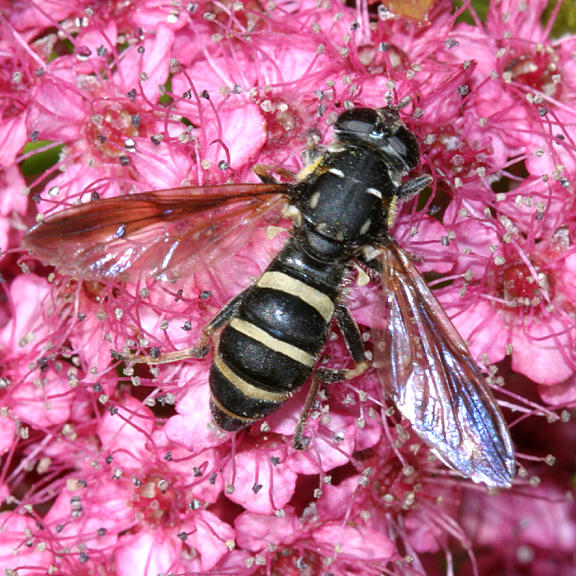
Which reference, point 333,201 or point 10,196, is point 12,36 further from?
point 333,201

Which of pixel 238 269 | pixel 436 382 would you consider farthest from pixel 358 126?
pixel 436 382

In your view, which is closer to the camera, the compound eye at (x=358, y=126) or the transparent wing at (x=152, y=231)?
the transparent wing at (x=152, y=231)

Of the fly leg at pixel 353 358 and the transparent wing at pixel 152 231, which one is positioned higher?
the transparent wing at pixel 152 231

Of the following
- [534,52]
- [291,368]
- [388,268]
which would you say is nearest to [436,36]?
[534,52]

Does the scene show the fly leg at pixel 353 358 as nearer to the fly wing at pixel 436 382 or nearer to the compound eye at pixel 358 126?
the fly wing at pixel 436 382

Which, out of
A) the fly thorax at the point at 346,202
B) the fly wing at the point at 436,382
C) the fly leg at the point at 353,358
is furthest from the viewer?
the fly leg at the point at 353,358

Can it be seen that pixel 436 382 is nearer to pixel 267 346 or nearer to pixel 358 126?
pixel 267 346

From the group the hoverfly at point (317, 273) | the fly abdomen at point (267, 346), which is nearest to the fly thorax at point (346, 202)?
the hoverfly at point (317, 273)
